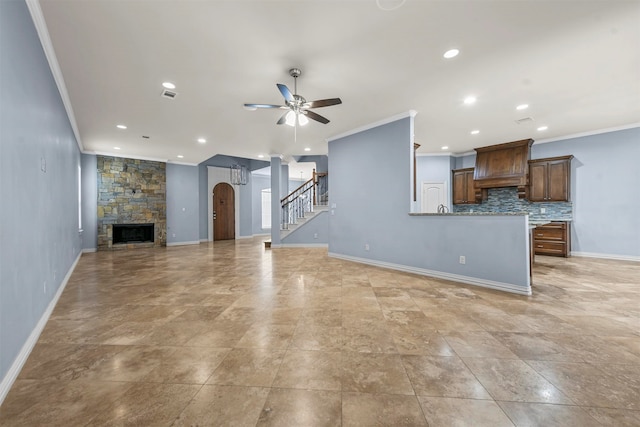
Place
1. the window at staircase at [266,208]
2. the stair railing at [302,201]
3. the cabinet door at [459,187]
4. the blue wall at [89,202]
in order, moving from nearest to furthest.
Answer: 1. the blue wall at [89,202]
2. the cabinet door at [459,187]
3. the stair railing at [302,201]
4. the window at staircase at [266,208]

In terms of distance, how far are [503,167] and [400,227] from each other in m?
4.24

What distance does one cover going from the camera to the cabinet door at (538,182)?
629cm

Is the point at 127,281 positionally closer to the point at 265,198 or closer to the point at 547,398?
Answer: the point at 547,398

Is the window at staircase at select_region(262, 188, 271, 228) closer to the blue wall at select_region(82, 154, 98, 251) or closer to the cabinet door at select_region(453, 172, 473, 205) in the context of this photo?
the blue wall at select_region(82, 154, 98, 251)

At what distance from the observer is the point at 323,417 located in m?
1.34

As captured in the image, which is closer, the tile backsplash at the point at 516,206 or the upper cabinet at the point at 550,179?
the upper cabinet at the point at 550,179

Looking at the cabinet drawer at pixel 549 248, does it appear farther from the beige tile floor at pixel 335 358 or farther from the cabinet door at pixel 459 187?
the beige tile floor at pixel 335 358

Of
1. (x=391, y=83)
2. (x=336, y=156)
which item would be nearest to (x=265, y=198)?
(x=336, y=156)

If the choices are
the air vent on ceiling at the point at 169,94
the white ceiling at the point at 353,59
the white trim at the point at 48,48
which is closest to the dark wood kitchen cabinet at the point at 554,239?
the white ceiling at the point at 353,59

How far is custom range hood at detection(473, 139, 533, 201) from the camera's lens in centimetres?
639

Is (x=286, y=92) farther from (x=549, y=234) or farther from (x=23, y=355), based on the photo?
(x=549, y=234)

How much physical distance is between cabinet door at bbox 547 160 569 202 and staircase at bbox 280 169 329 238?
19.5 ft

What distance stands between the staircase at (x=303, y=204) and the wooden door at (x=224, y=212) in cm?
341

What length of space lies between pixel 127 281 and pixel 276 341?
11.2 feet
